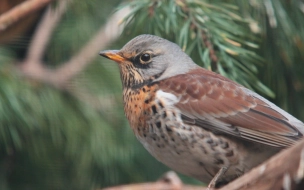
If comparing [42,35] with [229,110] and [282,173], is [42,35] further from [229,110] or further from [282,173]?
[282,173]

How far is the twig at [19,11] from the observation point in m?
2.38

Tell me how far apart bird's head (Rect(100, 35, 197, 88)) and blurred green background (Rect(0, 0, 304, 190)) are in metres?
0.05

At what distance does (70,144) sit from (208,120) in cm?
74

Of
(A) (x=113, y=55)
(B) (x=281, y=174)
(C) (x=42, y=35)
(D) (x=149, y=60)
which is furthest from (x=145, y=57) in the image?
(B) (x=281, y=174)

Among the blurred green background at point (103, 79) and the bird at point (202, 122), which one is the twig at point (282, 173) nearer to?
the bird at point (202, 122)

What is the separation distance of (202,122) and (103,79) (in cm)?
67

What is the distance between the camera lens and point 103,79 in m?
2.78

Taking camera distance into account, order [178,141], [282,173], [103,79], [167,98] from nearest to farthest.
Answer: [282,173] < [178,141] < [167,98] < [103,79]

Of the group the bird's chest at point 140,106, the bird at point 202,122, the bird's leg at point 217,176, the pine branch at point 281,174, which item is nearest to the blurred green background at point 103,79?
the bird at point 202,122

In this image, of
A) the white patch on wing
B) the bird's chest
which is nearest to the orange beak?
the bird's chest

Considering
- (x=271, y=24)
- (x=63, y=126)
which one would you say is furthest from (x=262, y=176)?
(x=63, y=126)

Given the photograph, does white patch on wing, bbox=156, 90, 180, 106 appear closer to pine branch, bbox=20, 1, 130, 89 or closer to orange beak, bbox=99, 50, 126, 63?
orange beak, bbox=99, 50, 126, 63

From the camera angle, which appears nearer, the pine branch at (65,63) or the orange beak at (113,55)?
the orange beak at (113,55)

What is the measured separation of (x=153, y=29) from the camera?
8.10 feet
